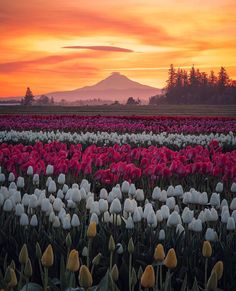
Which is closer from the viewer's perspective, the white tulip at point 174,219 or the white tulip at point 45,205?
the white tulip at point 174,219

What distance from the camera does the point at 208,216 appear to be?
13.9ft

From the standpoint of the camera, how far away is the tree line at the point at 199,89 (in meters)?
100

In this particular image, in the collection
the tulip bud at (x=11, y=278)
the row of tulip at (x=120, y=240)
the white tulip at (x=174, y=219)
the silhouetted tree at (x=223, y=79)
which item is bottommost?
the row of tulip at (x=120, y=240)

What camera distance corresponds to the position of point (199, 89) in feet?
340

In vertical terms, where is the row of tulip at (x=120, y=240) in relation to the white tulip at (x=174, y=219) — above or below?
below

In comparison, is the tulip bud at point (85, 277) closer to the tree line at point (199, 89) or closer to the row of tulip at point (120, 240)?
the row of tulip at point (120, 240)

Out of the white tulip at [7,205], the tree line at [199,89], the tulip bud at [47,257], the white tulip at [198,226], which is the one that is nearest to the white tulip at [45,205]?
the white tulip at [7,205]

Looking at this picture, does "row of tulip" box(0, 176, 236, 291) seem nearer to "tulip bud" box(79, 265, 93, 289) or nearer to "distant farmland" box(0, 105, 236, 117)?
"tulip bud" box(79, 265, 93, 289)

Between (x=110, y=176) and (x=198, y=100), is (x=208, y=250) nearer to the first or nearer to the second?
(x=110, y=176)

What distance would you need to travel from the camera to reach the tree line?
3937 inches

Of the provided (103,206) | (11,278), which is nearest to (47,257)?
(11,278)

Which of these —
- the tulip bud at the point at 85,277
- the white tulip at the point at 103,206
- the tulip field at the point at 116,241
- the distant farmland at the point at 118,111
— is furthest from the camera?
the distant farmland at the point at 118,111

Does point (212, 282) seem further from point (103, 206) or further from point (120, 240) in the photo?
point (103, 206)

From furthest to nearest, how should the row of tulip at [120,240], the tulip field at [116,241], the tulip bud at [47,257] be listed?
1. the row of tulip at [120,240]
2. the tulip field at [116,241]
3. the tulip bud at [47,257]
